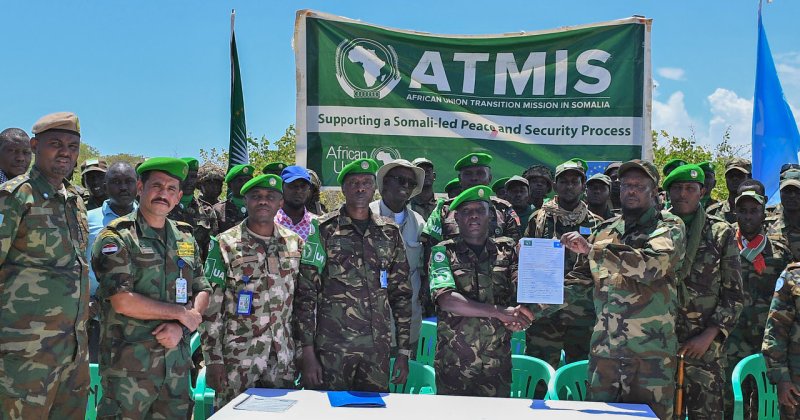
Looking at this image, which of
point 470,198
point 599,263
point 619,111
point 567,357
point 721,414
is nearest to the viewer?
point 599,263

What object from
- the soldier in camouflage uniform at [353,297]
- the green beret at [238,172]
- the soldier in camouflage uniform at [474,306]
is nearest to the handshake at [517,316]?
the soldier in camouflage uniform at [474,306]

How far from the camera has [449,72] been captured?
762cm

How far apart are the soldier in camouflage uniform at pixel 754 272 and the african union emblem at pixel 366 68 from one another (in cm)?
403

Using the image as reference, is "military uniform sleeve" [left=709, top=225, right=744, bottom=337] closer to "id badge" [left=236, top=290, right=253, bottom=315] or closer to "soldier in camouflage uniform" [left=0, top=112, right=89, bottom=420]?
"id badge" [left=236, top=290, right=253, bottom=315]

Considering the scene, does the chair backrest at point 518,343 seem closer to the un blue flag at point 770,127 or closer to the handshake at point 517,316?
the handshake at point 517,316

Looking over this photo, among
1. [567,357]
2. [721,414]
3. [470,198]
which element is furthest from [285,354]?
[721,414]

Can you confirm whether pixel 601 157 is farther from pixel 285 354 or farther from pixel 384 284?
pixel 285 354

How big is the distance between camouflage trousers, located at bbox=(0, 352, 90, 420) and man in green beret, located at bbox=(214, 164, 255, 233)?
9.93 ft

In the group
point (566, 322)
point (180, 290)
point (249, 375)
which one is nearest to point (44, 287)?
point (180, 290)

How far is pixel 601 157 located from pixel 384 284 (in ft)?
14.0

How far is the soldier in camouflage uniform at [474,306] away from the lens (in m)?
3.93

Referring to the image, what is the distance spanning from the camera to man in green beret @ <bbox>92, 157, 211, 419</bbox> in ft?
11.3

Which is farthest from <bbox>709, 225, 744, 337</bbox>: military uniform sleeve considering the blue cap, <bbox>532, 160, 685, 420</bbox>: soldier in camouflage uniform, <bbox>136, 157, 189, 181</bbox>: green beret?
<bbox>136, 157, 189, 181</bbox>: green beret

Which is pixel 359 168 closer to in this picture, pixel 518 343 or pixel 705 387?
pixel 518 343
